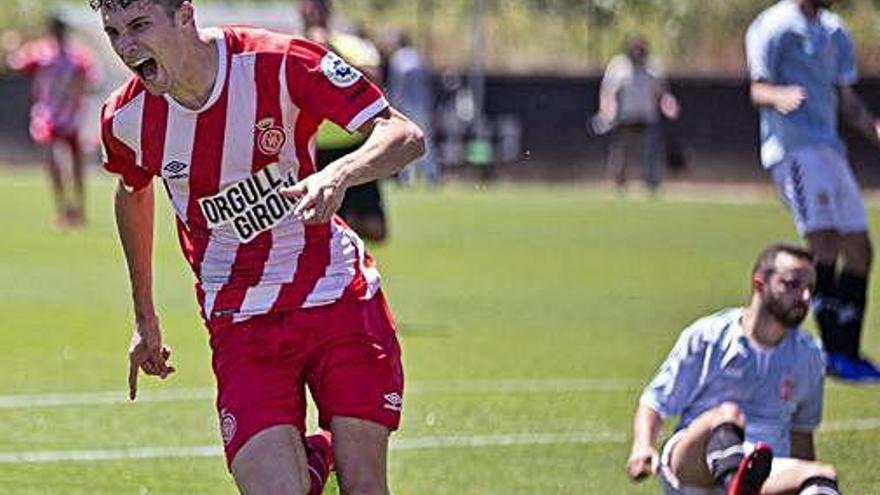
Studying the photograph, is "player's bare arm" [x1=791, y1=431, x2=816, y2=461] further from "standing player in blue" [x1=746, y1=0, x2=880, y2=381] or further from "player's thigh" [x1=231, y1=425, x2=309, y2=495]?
"standing player in blue" [x1=746, y1=0, x2=880, y2=381]

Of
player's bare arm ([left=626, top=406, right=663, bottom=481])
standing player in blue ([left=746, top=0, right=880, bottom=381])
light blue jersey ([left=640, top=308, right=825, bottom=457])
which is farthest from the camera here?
standing player in blue ([left=746, top=0, right=880, bottom=381])

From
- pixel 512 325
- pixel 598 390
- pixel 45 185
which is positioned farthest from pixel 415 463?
pixel 45 185

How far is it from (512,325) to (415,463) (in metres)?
6.27

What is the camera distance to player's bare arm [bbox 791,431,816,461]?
334 inches

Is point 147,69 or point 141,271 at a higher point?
point 147,69

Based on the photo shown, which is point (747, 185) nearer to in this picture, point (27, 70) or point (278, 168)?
point (27, 70)

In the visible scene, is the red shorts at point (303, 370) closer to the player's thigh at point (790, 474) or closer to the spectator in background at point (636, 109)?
the player's thigh at point (790, 474)

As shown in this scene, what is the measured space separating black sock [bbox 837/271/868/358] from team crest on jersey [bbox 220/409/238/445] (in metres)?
6.70

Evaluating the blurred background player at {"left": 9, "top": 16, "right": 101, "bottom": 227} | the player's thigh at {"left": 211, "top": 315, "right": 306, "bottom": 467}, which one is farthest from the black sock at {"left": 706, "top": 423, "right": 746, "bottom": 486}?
the blurred background player at {"left": 9, "top": 16, "right": 101, "bottom": 227}

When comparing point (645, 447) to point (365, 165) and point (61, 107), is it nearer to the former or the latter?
point (365, 165)

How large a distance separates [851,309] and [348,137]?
3290 millimetres

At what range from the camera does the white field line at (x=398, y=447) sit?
1016cm

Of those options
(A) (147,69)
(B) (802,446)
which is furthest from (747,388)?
(A) (147,69)

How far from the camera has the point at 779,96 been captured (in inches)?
496
